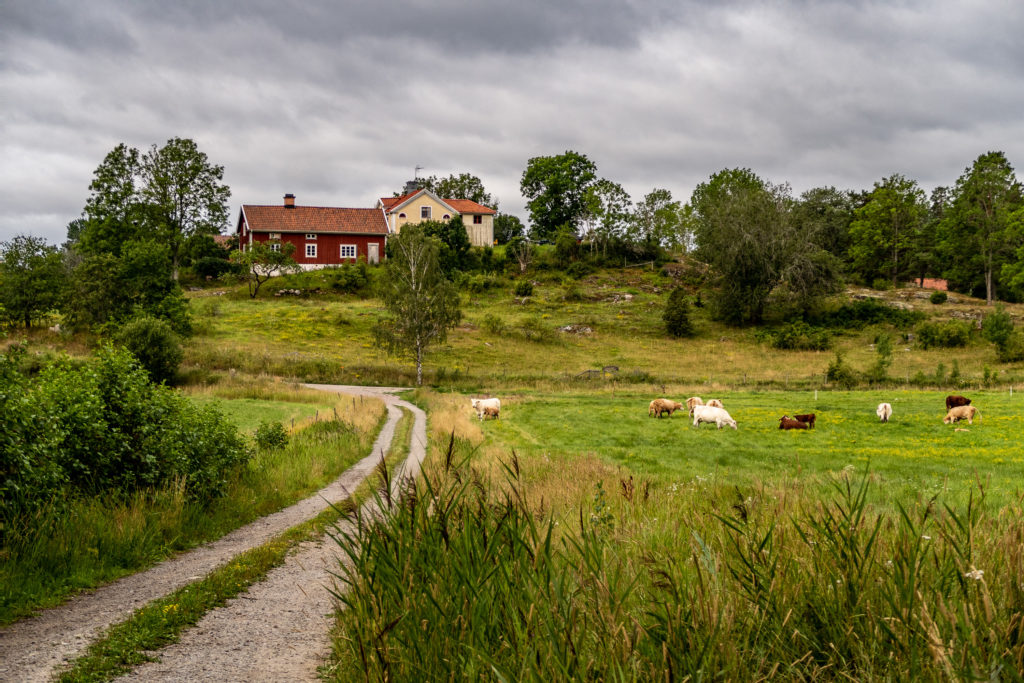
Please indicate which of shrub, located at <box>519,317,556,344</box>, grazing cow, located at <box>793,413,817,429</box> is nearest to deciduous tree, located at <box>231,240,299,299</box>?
shrub, located at <box>519,317,556,344</box>

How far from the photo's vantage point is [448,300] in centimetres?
5634

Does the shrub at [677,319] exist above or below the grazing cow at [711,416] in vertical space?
above

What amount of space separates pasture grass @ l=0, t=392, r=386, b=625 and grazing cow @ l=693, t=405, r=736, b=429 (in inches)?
737

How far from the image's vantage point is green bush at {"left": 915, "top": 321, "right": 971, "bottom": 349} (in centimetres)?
6400

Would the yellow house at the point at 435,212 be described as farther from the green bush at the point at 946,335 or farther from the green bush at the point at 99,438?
the green bush at the point at 99,438

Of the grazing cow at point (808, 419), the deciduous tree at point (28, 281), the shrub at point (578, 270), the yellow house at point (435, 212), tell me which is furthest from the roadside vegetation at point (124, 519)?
the yellow house at point (435, 212)

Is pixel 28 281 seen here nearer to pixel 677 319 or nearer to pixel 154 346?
pixel 154 346

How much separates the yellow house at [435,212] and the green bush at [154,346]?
5233 cm

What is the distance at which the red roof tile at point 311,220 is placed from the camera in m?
94.4

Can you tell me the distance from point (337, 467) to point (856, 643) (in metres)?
18.2

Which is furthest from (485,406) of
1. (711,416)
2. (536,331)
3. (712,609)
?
(536,331)

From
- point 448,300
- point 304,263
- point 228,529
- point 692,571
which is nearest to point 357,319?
point 448,300

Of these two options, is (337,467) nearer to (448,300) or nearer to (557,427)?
(557,427)

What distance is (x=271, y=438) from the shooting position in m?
21.9
